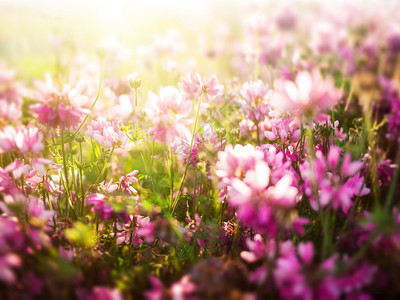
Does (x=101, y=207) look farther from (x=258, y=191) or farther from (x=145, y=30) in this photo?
(x=145, y=30)

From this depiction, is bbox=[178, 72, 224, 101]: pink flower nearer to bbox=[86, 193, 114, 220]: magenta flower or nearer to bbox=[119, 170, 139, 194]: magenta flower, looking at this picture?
bbox=[119, 170, 139, 194]: magenta flower

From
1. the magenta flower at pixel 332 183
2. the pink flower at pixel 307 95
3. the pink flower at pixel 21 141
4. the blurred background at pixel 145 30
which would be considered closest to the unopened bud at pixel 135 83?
the pink flower at pixel 21 141

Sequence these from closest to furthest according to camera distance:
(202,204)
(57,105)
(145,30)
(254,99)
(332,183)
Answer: (332,183) < (57,105) < (202,204) < (254,99) < (145,30)

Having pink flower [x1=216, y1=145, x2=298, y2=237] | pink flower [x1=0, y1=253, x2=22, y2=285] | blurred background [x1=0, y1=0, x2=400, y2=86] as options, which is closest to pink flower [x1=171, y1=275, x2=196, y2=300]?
pink flower [x1=216, y1=145, x2=298, y2=237]

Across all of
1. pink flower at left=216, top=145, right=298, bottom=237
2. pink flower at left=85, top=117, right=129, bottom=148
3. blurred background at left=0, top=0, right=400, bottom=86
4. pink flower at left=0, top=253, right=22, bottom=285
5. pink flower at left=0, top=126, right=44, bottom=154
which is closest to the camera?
pink flower at left=0, top=253, right=22, bottom=285

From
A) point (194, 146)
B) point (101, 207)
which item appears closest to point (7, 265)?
point (101, 207)
